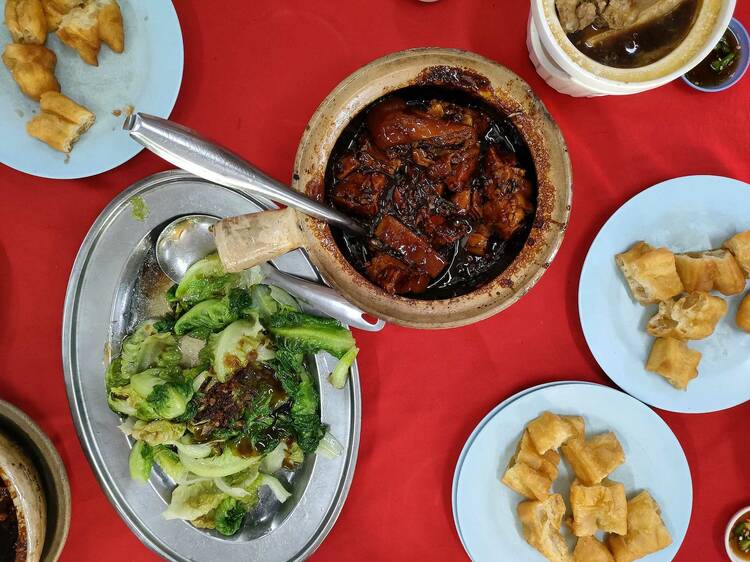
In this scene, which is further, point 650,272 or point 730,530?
point 730,530

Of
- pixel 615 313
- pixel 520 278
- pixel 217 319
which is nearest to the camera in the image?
pixel 520 278

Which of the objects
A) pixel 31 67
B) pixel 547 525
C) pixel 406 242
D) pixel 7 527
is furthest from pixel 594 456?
pixel 31 67

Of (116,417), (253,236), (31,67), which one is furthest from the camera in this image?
(116,417)

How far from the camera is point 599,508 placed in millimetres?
1948

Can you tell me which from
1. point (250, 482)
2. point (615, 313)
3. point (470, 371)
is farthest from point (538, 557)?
point (250, 482)

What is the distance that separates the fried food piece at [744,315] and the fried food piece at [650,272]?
0.74 feet

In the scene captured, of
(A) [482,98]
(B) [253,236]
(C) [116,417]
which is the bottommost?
(C) [116,417]

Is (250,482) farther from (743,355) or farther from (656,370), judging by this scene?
(743,355)

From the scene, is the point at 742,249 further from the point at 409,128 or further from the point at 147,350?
the point at 147,350

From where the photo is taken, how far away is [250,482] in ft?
6.27

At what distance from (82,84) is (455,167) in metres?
1.27

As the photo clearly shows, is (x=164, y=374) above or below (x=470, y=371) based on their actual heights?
above

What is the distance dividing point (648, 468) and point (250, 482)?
1.35 m

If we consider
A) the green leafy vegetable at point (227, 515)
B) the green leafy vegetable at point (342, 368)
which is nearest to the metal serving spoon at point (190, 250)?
the green leafy vegetable at point (342, 368)
